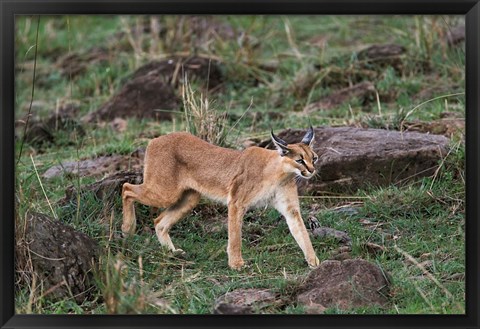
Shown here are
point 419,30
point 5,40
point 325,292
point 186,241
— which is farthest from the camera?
point 419,30

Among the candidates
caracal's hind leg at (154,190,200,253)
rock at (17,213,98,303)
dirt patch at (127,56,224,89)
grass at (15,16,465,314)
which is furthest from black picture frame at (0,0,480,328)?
dirt patch at (127,56,224,89)

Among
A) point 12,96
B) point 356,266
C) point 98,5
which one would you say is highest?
point 98,5

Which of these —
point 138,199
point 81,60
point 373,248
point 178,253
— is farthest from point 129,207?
point 81,60

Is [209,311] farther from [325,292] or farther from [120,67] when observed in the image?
[120,67]

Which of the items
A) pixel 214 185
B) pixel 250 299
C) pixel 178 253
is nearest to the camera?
pixel 250 299

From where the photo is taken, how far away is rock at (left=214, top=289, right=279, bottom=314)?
7.81 meters

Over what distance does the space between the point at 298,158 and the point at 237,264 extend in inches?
41.8

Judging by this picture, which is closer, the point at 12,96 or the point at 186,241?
the point at 12,96

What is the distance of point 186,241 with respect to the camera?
9.52 meters

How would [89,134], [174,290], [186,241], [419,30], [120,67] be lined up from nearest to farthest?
1. [174,290]
2. [186,241]
3. [89,134]
4. [419,30]
5. [120,67]

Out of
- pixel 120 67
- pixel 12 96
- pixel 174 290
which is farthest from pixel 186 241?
pixel 120 67

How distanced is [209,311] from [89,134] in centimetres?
497

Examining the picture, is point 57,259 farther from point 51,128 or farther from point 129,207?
point 51,128

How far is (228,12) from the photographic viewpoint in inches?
268
